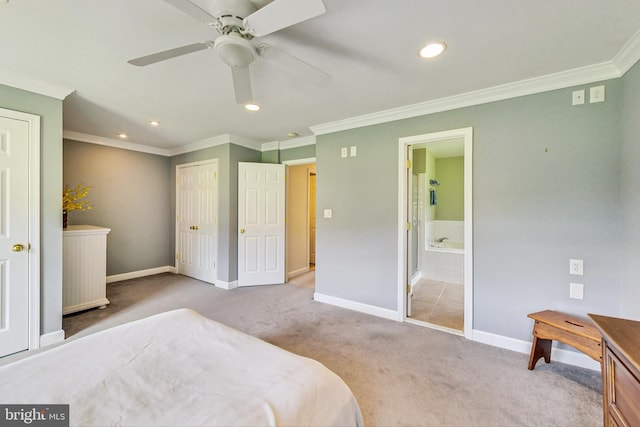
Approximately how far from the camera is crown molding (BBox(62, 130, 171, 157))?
3.83 m

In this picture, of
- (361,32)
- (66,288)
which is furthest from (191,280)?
(361,32)

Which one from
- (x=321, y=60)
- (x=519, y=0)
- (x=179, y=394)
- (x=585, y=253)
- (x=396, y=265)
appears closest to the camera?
(x=179, y=394)

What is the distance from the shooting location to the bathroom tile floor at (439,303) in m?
2.94

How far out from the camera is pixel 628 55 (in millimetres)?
1771

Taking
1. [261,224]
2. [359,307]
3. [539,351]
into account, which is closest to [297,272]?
[261,224]

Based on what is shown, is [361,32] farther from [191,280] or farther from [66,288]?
[191,280]

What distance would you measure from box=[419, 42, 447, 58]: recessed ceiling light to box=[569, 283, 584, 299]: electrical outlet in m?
2.17

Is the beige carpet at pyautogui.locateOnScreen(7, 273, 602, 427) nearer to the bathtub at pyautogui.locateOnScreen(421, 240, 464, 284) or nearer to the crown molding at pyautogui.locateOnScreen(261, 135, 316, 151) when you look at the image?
the bathtub at pyautogui.locateOnScreen(421, 240, 464, 284)

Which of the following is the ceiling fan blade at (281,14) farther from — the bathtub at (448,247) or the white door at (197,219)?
the bathtub at (448,247)

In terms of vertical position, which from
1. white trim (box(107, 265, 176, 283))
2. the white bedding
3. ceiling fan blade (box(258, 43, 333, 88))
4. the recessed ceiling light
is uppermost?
the recessed ceiling light

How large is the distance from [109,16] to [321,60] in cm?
133

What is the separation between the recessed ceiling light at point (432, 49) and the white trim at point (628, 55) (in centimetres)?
117

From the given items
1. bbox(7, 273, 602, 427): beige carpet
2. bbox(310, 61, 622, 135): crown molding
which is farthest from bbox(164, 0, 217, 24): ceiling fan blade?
bbox(7, 273, 602, 427): beige carpet

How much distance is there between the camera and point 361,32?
5.33 ft
